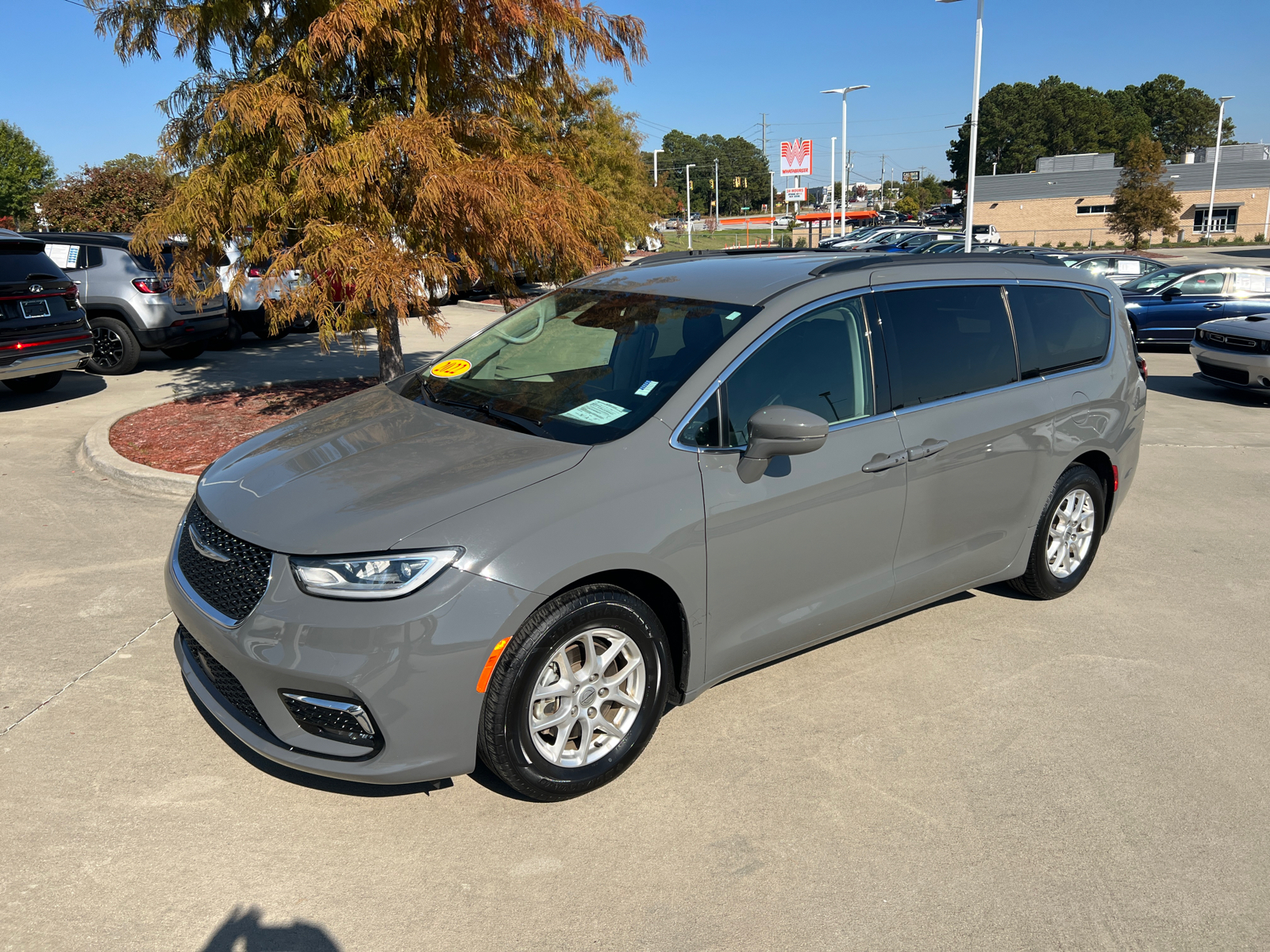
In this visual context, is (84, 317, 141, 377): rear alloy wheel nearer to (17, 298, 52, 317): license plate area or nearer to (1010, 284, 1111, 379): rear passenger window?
(17, 298, 52, 317): license plate area

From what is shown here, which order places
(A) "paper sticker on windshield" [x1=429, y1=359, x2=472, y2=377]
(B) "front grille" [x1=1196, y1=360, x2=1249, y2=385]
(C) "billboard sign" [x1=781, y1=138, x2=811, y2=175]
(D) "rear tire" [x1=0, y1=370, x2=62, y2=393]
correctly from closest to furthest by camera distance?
(A) "paper sticker on windshield" [x1=429, y1=359, x2=472, y2=377], (D) "rear tire" [x1=0, y1=370, x2=62, y2=393], (B) "front grille" [x1=1196, y1=360, x2=1249, y2=385], (C) "billboard sign" [x1=781, y1=138, x2=811, y2=175]

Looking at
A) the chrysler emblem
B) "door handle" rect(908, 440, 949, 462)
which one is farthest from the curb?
"door handle" rect(908, 440, 949, 462)

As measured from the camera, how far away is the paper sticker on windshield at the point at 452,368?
448 centimetres

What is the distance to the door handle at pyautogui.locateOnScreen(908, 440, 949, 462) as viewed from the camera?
163 inches

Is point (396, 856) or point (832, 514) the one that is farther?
point (832, 514)

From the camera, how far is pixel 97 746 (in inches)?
147

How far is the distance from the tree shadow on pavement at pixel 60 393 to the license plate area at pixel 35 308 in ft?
3.66

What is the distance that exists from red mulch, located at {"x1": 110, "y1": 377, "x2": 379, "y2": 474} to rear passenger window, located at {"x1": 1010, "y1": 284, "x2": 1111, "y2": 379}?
205 inches

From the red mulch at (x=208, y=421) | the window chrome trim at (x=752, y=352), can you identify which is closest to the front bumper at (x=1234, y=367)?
the window chrome trim at (x=752, y=352)

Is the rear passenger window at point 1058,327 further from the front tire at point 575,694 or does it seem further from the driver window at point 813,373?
the front tire at point 575,694

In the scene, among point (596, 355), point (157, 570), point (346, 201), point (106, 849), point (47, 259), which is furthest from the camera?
point (47, 259)

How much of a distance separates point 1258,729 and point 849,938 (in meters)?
2.30

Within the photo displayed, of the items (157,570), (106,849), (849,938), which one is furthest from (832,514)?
(157,570)

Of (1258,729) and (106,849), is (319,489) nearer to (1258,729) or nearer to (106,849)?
(106,849)
